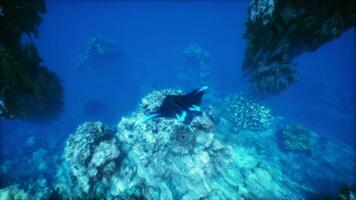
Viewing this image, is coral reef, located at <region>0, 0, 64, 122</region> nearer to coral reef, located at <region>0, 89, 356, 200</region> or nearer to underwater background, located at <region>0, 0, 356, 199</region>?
underwater background, located at <region>0, 0, 356, 199</region>

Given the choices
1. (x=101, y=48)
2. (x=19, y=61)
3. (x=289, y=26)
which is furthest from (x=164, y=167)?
(x=101, y=48)

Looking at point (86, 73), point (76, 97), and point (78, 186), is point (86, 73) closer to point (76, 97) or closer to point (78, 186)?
point (76, 97)

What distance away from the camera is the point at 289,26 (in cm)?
567

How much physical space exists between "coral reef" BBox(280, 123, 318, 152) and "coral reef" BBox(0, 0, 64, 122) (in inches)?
445

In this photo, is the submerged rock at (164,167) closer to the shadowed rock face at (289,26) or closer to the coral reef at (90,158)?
the coral reef at (90,158)

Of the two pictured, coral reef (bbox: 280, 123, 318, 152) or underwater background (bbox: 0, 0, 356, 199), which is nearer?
underwater background (bbox: 0, 0, 356, 199)

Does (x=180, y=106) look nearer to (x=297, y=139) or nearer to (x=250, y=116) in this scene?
(x=250, y=116)

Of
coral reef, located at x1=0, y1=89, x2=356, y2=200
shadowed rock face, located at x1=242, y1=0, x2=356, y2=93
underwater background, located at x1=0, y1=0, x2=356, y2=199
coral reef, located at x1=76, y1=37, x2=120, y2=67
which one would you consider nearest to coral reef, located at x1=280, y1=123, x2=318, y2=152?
underwater background, located at x1=0, y1=0, x2=356, y2=199

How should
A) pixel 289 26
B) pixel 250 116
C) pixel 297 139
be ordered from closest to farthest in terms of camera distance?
pixel 289 26
pixel 297 139
pixel 250 116

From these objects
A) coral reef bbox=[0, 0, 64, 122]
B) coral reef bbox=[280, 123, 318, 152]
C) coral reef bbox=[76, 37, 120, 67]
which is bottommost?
coral reef bbox=[280, 123, 318, 152]

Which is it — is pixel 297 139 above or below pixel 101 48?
below

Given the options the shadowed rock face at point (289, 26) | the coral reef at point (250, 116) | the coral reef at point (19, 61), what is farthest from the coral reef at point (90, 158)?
the coral reef at point (250, 116)

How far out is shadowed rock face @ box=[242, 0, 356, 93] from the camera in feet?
16.1

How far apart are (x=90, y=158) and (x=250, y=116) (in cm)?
824
